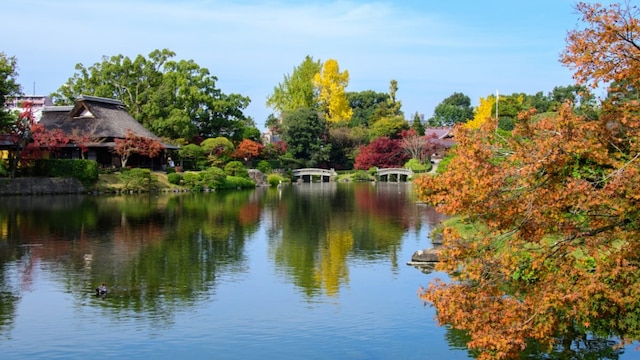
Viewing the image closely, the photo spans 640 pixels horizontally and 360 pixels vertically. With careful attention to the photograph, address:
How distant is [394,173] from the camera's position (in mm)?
71625

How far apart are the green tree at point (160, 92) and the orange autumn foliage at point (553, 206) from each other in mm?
53382

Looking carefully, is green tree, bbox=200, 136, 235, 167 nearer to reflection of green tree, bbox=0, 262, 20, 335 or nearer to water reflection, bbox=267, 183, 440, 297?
water reflection, bbox=267, 183, 440, 297

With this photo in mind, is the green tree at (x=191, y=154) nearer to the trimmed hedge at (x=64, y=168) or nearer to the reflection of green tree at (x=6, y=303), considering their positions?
the trimmed hedge at (x=64, y=168)

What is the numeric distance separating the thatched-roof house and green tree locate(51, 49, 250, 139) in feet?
17.3

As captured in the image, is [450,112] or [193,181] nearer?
[193,181]

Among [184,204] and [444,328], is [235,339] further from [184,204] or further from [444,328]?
[184,204]

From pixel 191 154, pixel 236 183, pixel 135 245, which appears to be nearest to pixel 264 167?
pixel 236 183

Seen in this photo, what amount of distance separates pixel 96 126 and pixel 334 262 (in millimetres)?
37196

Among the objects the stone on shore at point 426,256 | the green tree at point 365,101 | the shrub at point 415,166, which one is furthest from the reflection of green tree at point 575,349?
the green tree at point 365,101

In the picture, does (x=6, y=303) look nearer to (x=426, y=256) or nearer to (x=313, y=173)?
(x=426, y=256)

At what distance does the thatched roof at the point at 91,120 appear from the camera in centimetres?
5272

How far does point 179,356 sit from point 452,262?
557 centimetres

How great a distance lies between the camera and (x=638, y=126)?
28.5 feet

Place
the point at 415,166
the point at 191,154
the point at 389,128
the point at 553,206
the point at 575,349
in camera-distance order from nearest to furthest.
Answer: the point at 553,206 < the point at 575,349 < the point at 191,154 < the point at 415,166 < the point at 389,128
